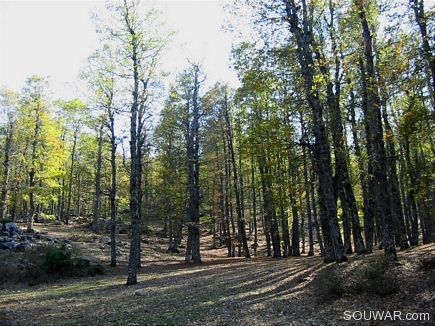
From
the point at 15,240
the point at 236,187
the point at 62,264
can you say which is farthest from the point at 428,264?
the point at 15,240

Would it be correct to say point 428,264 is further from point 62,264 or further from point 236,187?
point 236,187

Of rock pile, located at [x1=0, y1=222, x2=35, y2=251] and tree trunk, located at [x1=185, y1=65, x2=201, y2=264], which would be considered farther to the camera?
tree trunk, located at [x1=185, y1=65, x2=201, y2=264]

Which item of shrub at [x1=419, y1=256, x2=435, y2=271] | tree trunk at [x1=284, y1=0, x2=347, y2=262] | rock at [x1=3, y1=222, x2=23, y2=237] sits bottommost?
shrub at [x1=419, y1=256, x2=435, y2=271]

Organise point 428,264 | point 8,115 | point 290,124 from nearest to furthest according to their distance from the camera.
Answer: point 428,264 → point 290,124 → point 8,115

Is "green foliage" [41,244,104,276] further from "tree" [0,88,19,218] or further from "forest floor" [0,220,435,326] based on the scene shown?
"tree" [0,88,19,218]

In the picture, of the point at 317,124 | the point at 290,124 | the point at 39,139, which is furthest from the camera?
the point at 39,139

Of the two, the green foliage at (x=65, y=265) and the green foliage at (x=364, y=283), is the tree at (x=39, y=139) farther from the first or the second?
the green foliage at (x=364, y=283)

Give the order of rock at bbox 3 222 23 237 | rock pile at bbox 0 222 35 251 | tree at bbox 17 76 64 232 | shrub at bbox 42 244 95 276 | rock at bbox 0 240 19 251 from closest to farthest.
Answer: shrub at bbox 42 244 95 276, rock at bbox 0 240 19 251, rock pile at bbox 0 222 35 251, rock at bbox 3 222 23 237, tree at bbox 17 76 64 232

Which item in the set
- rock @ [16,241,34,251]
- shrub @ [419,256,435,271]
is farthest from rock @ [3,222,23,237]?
shrub @ [419,256,435,271]

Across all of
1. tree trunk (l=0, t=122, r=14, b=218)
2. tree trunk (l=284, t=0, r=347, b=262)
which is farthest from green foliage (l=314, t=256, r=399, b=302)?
tree trunk (l=0, t=122, r=14, b=218)

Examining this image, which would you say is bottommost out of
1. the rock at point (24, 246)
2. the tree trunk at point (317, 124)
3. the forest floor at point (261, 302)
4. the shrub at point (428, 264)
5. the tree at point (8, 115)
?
the forest floor at point (261, 302)

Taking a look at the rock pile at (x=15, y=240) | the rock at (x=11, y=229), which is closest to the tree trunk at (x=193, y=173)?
the rock pile at (x=15, y=240)

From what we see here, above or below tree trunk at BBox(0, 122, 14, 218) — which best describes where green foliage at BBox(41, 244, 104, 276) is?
below

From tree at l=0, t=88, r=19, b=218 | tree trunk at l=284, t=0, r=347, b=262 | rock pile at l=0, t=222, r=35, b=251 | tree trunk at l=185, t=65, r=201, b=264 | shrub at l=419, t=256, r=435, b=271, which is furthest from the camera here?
tree at l=0, t=88, r=19, b=218
